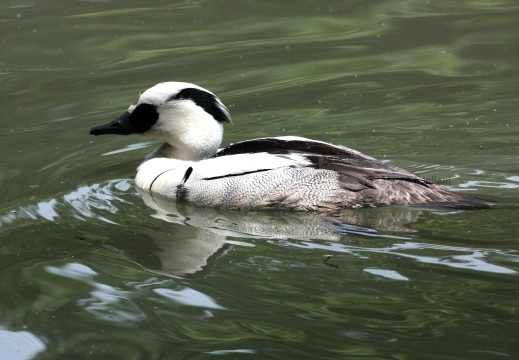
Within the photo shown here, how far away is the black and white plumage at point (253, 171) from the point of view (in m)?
7.66

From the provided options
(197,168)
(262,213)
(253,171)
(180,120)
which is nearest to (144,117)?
(180,120)

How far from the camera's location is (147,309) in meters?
5.97

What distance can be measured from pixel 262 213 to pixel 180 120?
129 cm

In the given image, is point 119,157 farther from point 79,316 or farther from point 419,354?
point 419,354

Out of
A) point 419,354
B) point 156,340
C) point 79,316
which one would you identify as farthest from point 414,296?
point 79,316

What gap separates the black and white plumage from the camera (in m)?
7.66

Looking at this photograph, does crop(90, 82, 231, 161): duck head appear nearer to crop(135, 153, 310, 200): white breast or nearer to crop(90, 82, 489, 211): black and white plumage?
crop(90, 82, 489, 211): black and white plumage

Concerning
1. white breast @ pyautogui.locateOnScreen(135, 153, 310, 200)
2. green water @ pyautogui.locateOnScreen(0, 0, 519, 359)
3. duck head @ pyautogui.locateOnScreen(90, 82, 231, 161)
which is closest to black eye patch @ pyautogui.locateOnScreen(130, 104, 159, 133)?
duck head @ pyautogui.locateOnScreen(90, 82, 231, 161)

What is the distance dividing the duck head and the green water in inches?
19.9

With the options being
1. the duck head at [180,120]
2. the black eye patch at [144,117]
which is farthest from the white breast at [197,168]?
the black eye patch at [144,117]

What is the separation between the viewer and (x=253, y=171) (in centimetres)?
787

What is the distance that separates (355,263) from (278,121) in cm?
421

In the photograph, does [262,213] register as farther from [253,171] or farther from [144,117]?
[144,117]

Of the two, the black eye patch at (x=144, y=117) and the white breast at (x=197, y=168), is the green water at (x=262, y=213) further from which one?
the black eye patch at (x=144, y=117)
